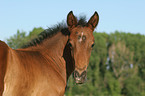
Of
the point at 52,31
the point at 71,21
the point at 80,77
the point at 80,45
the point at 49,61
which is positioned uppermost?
the point at 71,21

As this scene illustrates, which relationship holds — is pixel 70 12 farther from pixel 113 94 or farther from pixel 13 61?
pixel 113 94

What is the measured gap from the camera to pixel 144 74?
163ft

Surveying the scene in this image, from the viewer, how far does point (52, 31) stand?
6957 millimetres

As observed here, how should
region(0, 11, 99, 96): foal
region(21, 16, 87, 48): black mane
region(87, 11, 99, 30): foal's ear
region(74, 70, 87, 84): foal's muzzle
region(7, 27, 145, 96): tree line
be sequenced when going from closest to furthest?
region(0, 11, 99, 96): foal, region(74, 70, 87, 84): foal's muzzle, region(87, 11, 99, 30): foal's ear, region(21, 16, 87, 48): black mane, region(7, 27, 145, 96): tree line

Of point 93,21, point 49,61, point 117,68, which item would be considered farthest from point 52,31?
point 117,68

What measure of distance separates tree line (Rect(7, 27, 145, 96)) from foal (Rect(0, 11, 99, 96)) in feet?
136

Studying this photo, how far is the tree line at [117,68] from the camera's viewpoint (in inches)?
1943

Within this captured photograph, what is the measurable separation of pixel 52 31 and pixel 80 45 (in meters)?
1.49

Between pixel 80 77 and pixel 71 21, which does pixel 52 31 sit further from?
pixel 80 77

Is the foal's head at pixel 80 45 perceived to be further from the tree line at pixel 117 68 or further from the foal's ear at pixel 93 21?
the tree line at pixel 117 68

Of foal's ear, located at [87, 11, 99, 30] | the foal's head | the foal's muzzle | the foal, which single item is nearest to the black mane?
the foal

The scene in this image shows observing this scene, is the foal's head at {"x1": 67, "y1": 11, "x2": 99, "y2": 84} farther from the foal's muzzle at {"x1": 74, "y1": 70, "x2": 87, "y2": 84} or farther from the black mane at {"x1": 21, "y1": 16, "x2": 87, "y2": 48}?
the black mane at {"x1": 21, "y1": 16, "x2": 87, "y2": 48}

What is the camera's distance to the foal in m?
4.71

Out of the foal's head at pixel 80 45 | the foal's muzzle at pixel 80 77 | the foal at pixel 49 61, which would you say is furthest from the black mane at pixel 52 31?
the foal's muzzle at pixel 80 77
